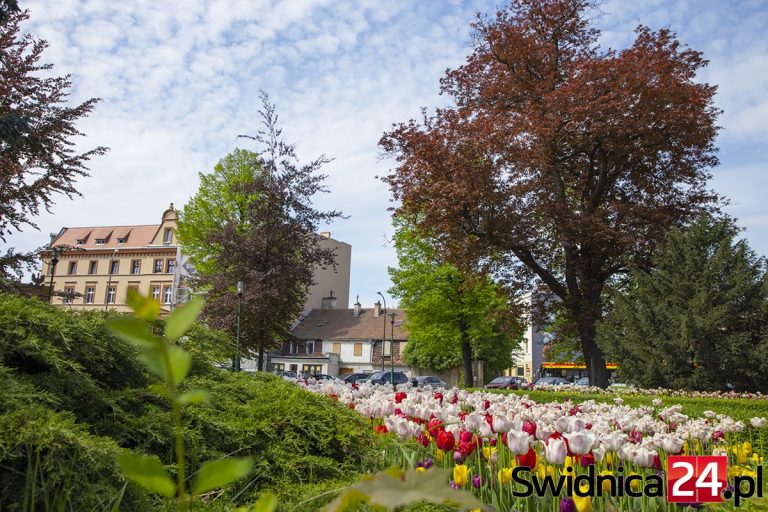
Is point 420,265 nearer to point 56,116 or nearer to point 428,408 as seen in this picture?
point 56,116

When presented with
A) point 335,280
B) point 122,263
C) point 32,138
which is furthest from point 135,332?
point 335,280

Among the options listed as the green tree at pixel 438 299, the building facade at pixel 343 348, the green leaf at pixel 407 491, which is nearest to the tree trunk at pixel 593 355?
the green tree at pixel 438 299

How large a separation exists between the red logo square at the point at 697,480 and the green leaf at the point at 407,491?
98.9 inches

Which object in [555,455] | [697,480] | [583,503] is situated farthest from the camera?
[555,455]

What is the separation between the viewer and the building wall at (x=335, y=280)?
59250mm

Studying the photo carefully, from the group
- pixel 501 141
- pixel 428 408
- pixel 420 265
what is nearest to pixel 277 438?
pixel 428 408

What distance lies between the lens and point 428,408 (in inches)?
180

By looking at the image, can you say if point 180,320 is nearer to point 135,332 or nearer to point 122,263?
point 135,332

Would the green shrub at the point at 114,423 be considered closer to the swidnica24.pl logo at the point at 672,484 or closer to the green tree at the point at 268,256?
the swidnica24.pl logo at the point at 672,484

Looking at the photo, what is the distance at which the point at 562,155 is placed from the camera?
62.3ft

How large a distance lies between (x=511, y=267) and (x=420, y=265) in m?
10.2

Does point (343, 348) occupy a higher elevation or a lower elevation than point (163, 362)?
higher

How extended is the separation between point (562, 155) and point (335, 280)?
44574 mm

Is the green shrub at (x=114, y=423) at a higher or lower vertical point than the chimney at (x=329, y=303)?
lower
